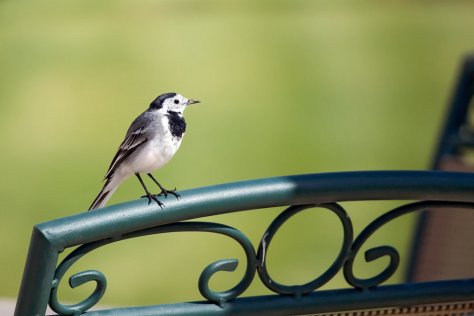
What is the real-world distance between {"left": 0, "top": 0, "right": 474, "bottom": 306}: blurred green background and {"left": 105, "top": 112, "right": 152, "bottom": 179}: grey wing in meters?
2.74

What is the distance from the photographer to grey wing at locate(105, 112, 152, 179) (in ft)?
7.19

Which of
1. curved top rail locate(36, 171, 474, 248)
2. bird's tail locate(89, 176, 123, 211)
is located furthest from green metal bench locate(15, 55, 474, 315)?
bird's tail locate(89, 176, 123, 211)

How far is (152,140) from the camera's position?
2.18 metres

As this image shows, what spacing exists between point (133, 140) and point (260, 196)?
2.07 feet

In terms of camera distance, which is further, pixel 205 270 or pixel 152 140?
pixel 152 140

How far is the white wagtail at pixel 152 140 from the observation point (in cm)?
218

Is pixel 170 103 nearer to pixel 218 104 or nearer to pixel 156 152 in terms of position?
pixel 156 152

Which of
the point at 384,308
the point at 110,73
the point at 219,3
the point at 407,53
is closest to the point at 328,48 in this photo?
the point at 407,53

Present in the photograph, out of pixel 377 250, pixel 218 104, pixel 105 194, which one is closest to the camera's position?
pixel 377 250

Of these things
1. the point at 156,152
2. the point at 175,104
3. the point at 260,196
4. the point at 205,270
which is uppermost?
the point at 175,104

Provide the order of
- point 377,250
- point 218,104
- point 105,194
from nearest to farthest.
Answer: point 377,250
point 105,194
point 218,104

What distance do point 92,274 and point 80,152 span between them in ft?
16.5

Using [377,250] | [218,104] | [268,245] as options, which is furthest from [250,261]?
[218,104]

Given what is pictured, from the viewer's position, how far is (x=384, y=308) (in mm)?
1806
